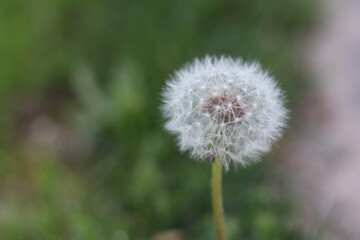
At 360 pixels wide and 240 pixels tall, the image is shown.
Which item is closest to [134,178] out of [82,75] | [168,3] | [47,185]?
[47,185]

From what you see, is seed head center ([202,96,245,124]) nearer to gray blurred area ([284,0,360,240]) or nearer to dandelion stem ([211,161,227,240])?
dandelion stem ([211,161,227,240])

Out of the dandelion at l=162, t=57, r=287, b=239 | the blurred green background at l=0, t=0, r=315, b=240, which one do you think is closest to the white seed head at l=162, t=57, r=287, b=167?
the dandelion at l=162, t=57, r=287, b=239

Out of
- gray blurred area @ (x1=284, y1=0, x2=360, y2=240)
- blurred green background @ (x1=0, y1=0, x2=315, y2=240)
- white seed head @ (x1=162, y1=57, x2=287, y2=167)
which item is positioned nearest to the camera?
white seed head @ (x1=162, y1=57, x2=287, y2=167)

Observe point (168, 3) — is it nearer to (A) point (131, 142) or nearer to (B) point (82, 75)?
(B) point (82, 75)

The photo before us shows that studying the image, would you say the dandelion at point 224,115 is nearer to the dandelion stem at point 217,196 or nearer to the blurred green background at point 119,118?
the dandelion stem at point 217,196

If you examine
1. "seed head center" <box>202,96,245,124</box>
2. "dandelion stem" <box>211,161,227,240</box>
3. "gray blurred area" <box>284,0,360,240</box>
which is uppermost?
"gray blurred area" <box>284,0,360,240</box>

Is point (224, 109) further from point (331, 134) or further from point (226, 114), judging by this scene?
point (331, 134)
